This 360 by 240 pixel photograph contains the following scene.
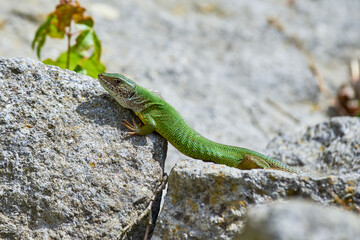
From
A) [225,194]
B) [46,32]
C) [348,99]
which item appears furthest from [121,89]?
[348,99]

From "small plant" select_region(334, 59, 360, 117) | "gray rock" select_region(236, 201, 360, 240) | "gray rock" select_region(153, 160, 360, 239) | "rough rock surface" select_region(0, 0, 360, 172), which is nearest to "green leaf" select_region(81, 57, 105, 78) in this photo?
"rough rock surface" select_region(0, 0, 360, 172)

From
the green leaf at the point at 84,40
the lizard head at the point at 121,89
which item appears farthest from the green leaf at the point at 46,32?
the lizard head at the point at 121,89

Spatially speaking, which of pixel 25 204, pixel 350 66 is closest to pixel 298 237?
pixel 25 204

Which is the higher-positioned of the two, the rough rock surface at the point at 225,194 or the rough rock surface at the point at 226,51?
the rough rock surface at the point at 226,51

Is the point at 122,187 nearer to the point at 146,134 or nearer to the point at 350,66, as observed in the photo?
the point at 146,134

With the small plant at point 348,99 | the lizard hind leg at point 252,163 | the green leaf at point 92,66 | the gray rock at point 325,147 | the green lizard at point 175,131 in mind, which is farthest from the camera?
the small plant at point 348,99

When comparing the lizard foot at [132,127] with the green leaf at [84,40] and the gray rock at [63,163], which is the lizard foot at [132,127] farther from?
the green leaf at [84,40]

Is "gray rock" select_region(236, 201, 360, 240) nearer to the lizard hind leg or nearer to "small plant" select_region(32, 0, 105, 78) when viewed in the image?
the lizard hind leg
